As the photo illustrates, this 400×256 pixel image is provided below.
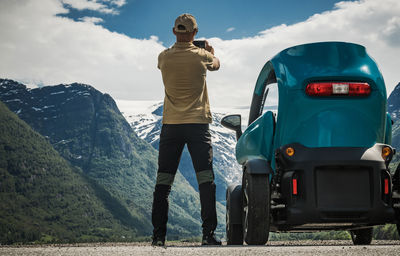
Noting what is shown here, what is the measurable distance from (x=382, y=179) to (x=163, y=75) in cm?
302

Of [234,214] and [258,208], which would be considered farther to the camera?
A: [234,214]

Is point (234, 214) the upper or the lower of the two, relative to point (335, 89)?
lower

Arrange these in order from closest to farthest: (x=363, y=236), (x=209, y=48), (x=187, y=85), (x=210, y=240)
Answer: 1. (x=210, y=240)
2. (x=187, y=85)
3. (x=209, y=48)
4. (x=363, y=236)

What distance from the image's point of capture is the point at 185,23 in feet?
21.5

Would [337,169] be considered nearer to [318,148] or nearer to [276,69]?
[318,148]

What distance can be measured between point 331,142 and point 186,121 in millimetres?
1884

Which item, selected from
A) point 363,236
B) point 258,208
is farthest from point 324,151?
point 363,236

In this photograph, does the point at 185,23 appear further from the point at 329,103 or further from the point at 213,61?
the point at 329,103

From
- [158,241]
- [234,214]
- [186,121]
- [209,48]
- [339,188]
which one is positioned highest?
[209,48]

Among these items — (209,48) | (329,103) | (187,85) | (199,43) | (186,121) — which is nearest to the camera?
(329,103)

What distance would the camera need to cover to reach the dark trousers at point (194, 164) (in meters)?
6.40

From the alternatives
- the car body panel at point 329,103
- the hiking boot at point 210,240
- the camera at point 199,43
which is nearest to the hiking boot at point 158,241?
the hiking boot at point 210,240

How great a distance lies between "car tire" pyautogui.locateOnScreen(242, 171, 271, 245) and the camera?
552 cm

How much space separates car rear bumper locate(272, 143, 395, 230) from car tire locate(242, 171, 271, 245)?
27 cm
